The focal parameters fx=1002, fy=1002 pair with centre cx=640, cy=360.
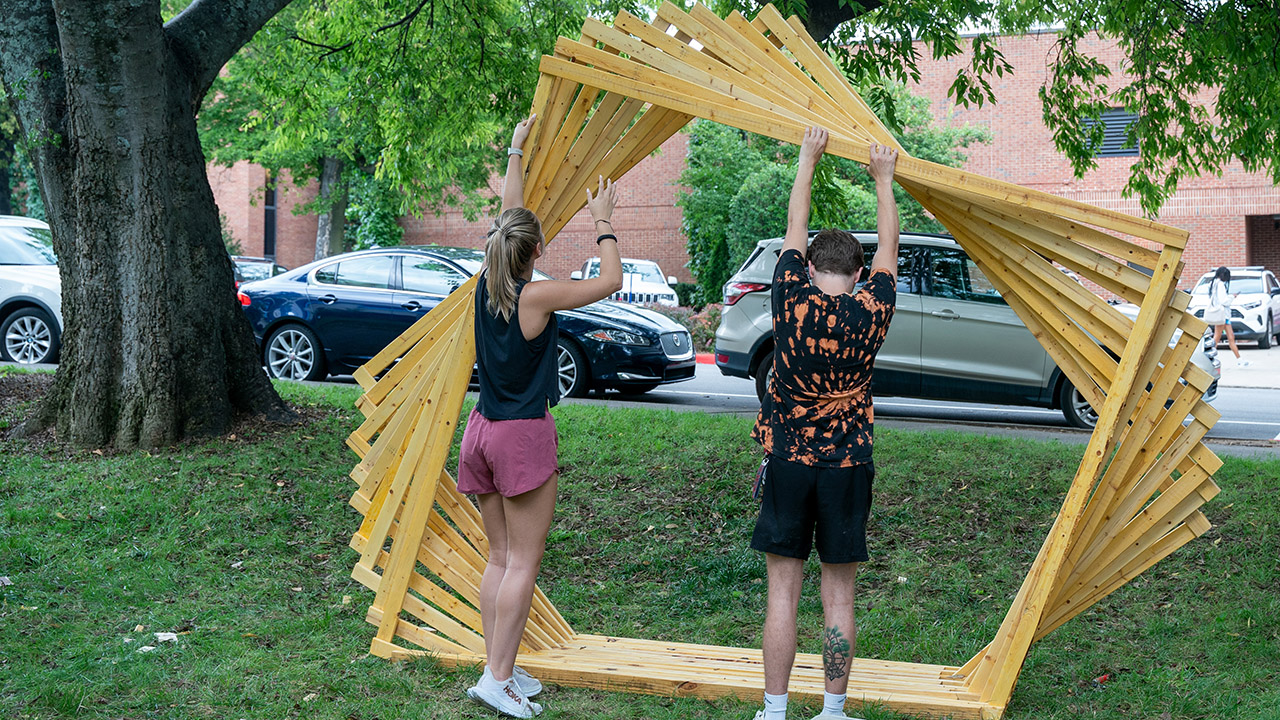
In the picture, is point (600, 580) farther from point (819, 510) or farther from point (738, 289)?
point (738, 289)

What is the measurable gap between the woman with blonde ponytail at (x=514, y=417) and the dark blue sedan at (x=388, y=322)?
738cm

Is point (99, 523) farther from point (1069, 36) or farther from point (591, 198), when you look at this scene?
point (1069, 36)

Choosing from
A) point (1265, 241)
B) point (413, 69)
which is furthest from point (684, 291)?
point (413, 69)

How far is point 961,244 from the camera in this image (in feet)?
13.3

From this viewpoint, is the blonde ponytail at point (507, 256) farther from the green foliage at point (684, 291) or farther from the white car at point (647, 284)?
the green foliage at point (684, 291)

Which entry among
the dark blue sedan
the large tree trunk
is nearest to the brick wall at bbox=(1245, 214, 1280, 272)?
the dark blue sedan

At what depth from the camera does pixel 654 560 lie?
6.07m

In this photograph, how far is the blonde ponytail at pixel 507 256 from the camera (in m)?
3.72

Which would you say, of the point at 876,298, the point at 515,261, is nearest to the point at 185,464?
the point at 515,261

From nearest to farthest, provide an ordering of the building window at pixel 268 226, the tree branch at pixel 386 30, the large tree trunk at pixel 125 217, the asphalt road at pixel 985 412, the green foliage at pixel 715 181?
1. the large tree trunk at pixel 125 217
2. the tree branch at pixel 386 30
3. the asphalt road at pixel 985 412
4. the green foliage at pixel 715 181
5. the building window at pixel 268 226

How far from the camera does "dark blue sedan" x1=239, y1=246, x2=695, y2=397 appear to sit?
37.2 ft

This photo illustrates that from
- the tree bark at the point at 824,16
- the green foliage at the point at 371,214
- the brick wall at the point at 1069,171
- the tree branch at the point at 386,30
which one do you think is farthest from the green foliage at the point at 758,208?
the tree bark at the point at 824,16

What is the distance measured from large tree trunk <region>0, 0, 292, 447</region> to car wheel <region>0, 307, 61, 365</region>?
235 inches

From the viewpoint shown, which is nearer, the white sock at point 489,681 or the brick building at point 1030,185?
the white sock at point 489,681
